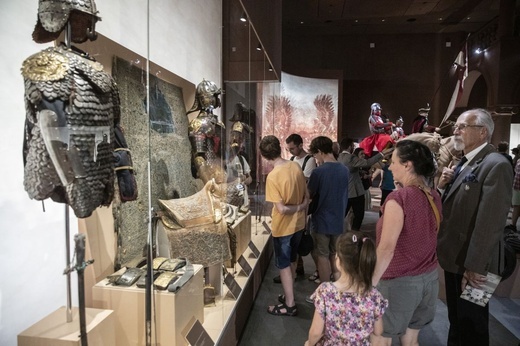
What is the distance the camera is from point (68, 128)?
1.25m

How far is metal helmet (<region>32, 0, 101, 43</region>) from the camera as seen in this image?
123 cm

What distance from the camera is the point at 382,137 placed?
5160 millimetres

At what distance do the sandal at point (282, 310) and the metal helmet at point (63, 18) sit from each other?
2606 millimetres

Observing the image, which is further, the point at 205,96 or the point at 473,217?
the point at 205,96

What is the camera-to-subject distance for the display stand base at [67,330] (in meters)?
1.34

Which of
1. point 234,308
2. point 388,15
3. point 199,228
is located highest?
point 388,15

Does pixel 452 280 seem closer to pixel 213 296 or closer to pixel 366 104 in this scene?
pixel 213 296

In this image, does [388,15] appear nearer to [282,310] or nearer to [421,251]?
[282,310]

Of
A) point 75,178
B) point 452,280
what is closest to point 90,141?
point 75,178

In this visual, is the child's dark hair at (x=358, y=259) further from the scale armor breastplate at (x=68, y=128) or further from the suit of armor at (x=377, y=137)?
the suit of armor at (x=377, y=137)

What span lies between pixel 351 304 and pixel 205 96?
2090mm

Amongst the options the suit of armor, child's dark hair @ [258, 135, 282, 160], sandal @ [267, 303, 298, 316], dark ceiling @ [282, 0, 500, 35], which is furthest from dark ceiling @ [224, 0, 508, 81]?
sandal @ [267, 303, 298, 316]

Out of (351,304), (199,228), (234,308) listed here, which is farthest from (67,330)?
(234,308)

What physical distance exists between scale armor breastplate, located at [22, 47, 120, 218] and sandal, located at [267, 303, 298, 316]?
221 cm
